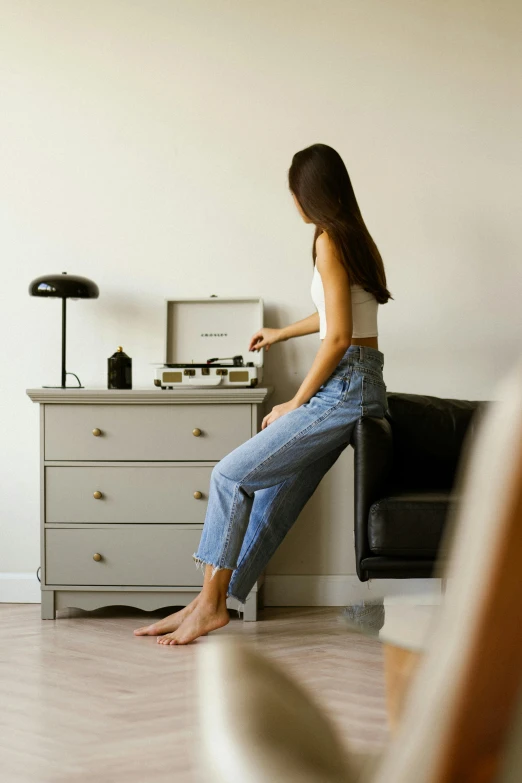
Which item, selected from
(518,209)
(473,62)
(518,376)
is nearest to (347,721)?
(518,376)

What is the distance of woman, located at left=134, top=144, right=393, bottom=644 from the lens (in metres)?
2.93

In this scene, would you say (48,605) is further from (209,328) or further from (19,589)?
(209,328)

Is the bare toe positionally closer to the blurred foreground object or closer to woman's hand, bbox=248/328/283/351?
woman's hand, bbox=248/328/283/351

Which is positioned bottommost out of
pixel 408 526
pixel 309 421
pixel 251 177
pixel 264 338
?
pixel 408 526

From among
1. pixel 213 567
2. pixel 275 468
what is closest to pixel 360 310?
pixel 275 468

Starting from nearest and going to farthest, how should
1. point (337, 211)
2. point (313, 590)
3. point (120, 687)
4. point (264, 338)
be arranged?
point (120, 687) → point (337, 211) → point (264, 338) → point (313, 590)

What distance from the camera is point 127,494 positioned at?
3.44 metres

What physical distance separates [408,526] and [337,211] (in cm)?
110

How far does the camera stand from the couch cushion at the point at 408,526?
285 cm

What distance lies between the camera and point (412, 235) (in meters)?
3.83

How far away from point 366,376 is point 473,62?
1698 millimetres

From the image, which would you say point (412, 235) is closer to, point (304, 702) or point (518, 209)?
point (518, 209)

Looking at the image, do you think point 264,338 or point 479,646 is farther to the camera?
Answer: point 264,338

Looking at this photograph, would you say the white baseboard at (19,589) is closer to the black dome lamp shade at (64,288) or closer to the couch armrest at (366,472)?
the black dome lamp shade at (64,288)
